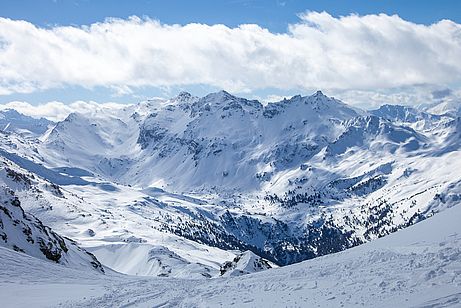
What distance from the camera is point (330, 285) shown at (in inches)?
1267

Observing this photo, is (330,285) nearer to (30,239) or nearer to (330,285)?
Answer: (330,285)

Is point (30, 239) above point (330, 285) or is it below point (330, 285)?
above

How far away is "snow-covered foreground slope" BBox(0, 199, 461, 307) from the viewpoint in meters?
27.9

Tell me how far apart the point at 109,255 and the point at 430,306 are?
554 feet

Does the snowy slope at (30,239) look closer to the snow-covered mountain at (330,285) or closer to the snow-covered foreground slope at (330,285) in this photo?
the snow-covered foreground slope at (330,285)

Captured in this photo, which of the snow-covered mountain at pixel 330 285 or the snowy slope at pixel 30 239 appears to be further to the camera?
the snowy slope at pixel 30 239

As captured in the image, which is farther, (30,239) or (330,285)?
(30,239)

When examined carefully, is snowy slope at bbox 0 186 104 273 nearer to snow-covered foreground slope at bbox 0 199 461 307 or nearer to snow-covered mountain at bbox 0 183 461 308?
snow-covered foreground slope at bbox 0 199 461 307

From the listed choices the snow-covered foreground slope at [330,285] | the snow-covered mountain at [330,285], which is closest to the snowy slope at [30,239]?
the snow-covered foreground slope at [330,285]

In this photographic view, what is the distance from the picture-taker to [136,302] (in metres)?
37.9

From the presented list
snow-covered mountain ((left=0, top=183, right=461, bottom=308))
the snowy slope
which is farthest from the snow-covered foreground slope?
the snowy slope

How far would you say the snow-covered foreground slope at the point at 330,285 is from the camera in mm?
27891

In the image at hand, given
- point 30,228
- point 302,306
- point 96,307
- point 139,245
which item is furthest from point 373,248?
point 139,245

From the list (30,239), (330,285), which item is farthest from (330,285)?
(30,239)
